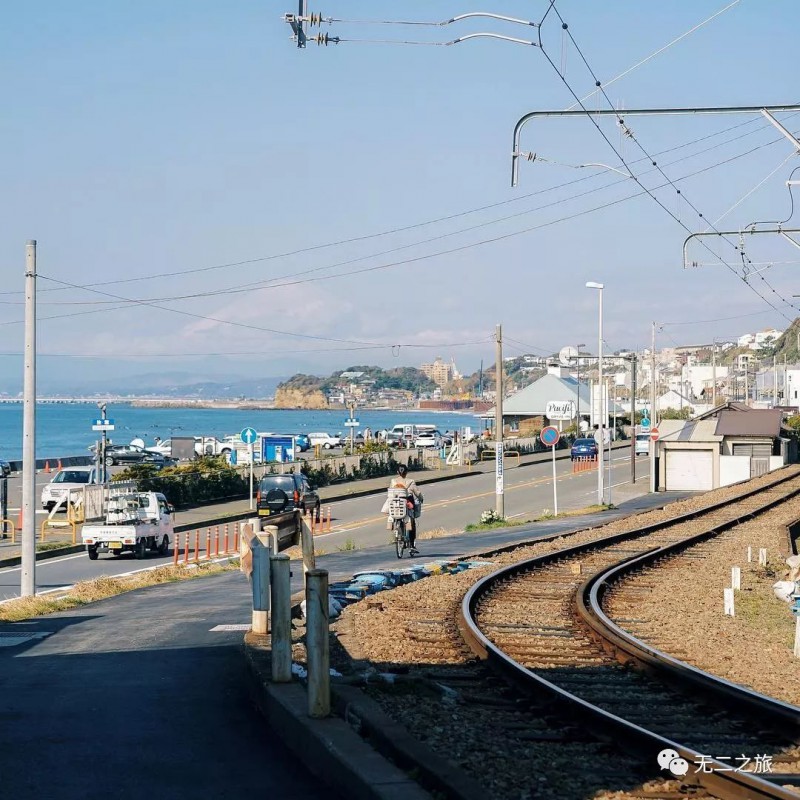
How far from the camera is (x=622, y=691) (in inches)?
386

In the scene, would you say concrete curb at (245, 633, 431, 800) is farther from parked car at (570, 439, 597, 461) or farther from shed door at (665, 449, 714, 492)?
parked car at (570, 439, 597, 461)

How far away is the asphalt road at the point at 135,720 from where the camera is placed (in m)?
6.48

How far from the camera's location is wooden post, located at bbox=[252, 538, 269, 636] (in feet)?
32.7

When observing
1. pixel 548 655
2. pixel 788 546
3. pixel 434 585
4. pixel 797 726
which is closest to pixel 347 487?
pixel 788 546

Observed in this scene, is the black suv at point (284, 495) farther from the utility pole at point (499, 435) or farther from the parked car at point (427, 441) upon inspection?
the parked car at point (427, 441)

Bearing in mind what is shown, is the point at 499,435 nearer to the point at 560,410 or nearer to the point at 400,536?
the point at 400,536

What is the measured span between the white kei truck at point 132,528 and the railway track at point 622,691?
14779mm

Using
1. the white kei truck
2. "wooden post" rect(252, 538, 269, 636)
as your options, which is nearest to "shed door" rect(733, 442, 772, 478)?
the white kei truck

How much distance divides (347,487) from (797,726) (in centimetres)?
5049

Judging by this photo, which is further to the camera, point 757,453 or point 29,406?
point 757,453

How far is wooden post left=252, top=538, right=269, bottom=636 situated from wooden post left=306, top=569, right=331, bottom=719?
7.22 ft

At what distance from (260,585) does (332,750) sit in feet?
12.8

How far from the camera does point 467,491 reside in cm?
5719

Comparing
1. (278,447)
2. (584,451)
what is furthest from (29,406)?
(584,451)
